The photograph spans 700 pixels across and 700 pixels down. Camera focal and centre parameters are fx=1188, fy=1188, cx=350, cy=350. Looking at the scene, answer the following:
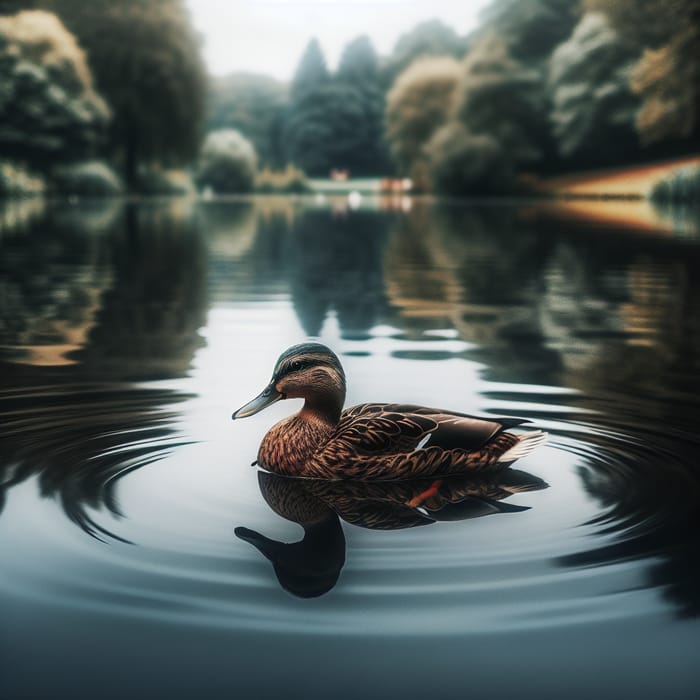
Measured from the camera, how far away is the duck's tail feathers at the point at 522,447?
16.9 feet

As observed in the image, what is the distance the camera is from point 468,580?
12.5 feet

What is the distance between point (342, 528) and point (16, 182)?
43511 mm

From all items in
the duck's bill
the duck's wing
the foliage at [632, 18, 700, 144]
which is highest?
the foliage at [632, 18, 700, 144]

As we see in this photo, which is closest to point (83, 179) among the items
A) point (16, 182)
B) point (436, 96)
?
point (16, 182)

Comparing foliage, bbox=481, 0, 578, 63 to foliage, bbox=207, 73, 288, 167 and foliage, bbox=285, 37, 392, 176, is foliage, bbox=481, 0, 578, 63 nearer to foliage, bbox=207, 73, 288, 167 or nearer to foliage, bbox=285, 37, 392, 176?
foliage, bbox=285, 37, 392, 176

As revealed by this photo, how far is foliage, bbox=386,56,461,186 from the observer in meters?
66.0

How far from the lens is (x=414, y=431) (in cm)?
501

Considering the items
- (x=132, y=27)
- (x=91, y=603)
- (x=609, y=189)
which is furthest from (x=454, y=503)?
(x=132, y=27)

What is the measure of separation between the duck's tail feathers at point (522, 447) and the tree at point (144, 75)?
53016 mm

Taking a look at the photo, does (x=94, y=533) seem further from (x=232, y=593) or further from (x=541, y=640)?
(x=541, y=640)

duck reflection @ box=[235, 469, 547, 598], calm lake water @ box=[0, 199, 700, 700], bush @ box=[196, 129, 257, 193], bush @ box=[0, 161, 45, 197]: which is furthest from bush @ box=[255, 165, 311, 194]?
duck reflection @ box=[235, 469, 547, 598]

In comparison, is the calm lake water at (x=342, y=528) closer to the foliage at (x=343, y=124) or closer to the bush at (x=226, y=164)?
the bush at (x=226, y=164)

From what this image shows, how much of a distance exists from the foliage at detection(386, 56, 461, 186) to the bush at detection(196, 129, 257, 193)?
10.2 meters

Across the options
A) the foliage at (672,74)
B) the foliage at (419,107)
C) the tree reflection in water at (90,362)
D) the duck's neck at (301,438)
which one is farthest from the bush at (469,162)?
the duck's neck at (301,438)
